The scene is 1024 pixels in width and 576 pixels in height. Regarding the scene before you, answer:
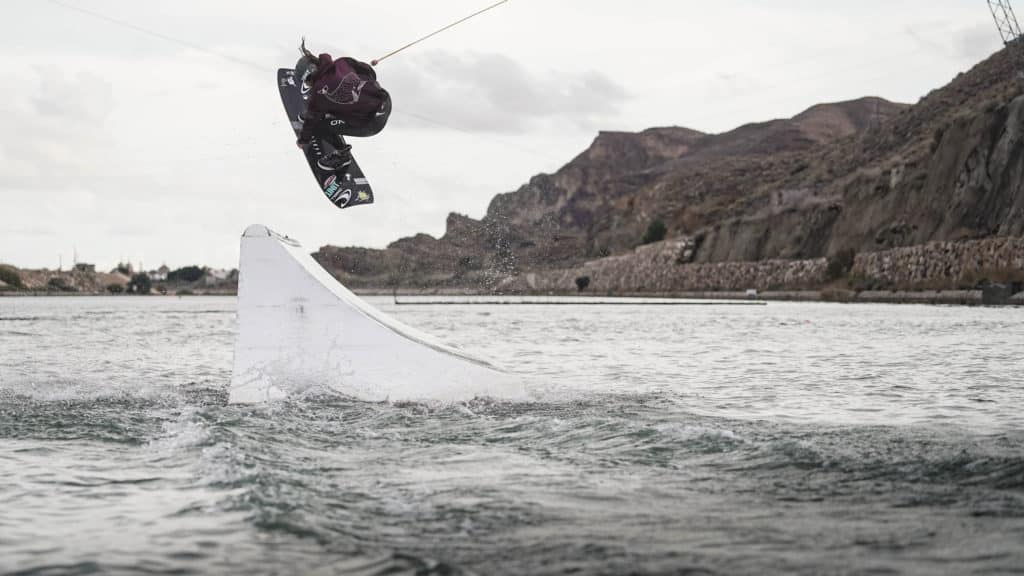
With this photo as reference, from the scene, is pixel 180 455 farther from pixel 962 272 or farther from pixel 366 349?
pixel 962 272

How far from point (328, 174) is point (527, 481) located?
273 inches

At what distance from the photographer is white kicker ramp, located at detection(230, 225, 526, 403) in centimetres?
1238

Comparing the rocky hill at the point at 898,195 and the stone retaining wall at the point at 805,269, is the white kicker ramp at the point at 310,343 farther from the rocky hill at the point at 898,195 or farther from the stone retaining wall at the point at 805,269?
the stone retaining wall at the point at 805,269

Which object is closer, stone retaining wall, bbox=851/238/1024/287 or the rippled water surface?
the rippled water surface

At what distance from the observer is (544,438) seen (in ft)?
34.3

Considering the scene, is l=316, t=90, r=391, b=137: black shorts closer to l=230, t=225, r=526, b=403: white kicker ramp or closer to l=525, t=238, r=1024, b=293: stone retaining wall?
l=230, t=225, r=526, b=403: white kicker ramp

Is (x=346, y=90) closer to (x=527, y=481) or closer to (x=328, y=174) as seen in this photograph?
(x=328, y=174)

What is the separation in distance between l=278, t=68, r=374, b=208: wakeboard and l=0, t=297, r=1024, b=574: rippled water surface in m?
3.03

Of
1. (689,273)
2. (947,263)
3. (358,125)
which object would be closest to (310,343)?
(358,125)

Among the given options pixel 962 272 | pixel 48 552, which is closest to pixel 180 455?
pixel 48 552

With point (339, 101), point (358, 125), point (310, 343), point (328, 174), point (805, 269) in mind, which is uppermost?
point (805, 269)

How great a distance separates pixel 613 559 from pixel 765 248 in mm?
125377

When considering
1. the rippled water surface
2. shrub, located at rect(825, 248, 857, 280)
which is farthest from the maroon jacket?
shrub, located at rect(825, 248, 857, 280)

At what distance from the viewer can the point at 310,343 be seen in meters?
12.6
